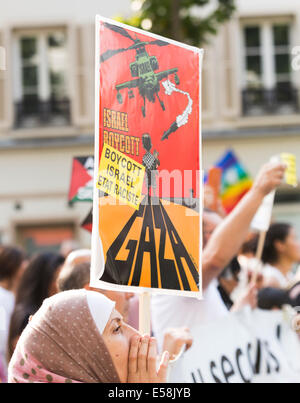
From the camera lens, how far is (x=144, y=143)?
2473mm

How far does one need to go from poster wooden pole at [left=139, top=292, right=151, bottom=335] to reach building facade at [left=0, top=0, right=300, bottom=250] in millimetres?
10478

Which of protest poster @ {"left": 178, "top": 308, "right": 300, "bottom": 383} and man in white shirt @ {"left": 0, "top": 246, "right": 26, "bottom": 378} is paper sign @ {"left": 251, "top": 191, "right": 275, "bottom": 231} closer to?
protest poster @ {"left": 178, "top": 308, "right": 300, "bottom": 383}

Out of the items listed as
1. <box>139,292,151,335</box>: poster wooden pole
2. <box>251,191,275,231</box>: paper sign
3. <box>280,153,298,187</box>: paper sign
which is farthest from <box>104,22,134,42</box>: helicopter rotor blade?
<box>251,191,275,231</box>: paper sign

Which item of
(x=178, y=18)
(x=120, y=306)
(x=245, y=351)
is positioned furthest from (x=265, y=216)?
(x=178, y=18)

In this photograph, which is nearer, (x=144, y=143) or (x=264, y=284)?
(x=144, y=143)

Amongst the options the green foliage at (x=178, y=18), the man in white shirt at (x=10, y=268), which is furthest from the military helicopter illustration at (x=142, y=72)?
the green foliage at (x=178, y=18)

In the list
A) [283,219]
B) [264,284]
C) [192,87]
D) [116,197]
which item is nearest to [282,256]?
[264,284]

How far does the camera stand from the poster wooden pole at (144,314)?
7.75 feet

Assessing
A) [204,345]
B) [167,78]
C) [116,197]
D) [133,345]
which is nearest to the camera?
[133,345]

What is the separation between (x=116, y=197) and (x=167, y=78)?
Answer: 491mm

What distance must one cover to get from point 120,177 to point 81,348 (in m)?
0.56
